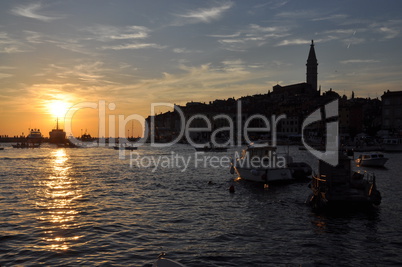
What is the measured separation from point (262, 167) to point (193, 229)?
52.9 ft

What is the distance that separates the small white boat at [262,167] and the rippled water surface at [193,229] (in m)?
2.21

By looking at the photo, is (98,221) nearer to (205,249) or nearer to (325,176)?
(205,249)

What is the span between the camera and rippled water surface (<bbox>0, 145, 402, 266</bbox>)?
1381cm

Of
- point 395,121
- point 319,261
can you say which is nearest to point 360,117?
point 395,121

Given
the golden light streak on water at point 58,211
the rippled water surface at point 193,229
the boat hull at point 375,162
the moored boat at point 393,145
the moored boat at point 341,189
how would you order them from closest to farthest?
the rippled water surface at point 193,229
the golden light streak on water at point 58,211
the moored boat at point 341,189
the boat hull at point 375,162
the moored boat at point 393,145

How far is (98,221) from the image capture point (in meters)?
19.2

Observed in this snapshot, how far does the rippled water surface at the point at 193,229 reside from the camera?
13.8m

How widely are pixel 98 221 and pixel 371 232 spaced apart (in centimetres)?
1333

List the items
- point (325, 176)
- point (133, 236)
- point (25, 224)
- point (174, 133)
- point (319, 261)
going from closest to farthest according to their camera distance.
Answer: point (319, 261)
point (133, 236)
point (25, 224)
point (325, 176)
point (174, 133)

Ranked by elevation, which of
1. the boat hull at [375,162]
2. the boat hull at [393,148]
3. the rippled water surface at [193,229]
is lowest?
the rippled water surface at [193,229]

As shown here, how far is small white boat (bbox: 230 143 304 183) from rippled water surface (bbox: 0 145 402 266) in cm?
221

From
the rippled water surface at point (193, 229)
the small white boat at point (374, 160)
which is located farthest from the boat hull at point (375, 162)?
the rippled water surface at point (193, 229)

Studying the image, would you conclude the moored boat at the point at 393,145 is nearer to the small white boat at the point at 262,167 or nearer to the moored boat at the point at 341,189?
the small white boat at the point at 262,167

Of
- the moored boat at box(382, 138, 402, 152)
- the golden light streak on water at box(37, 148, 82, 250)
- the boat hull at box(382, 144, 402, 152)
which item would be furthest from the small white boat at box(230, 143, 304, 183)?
the moored boat at box(382, 138, 402, 152)
